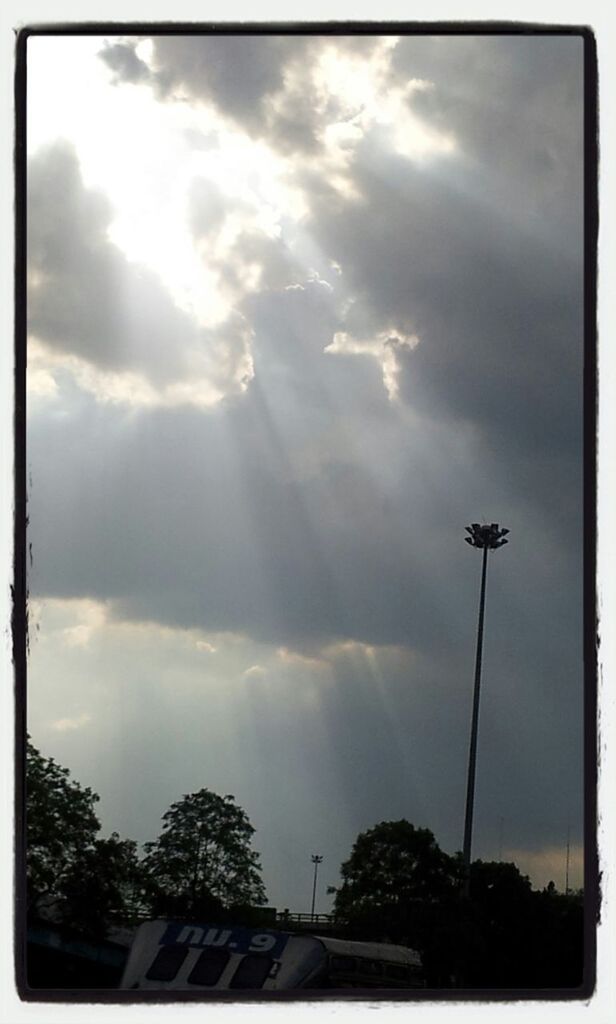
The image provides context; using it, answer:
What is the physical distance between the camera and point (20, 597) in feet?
3.73

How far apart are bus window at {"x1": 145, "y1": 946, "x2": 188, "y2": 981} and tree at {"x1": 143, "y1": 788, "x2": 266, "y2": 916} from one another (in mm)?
4707

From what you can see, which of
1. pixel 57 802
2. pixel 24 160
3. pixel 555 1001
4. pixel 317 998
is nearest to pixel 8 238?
pixel 24 160

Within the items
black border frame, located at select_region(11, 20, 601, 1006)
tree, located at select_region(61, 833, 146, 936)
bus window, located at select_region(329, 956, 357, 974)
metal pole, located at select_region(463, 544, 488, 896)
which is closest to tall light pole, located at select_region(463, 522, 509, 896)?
metal pole, located at select_region(463, 544, 488, 896)

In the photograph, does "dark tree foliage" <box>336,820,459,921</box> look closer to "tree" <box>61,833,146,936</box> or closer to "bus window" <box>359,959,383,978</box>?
"tree" <box>61,833,146,936</box>

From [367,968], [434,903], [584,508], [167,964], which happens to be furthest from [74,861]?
[584,508]

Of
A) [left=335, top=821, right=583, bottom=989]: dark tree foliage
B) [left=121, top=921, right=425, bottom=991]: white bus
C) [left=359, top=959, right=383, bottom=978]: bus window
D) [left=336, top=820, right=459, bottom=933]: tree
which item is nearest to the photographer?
[left=121, top=921, right=425, bottom=991]: white bus

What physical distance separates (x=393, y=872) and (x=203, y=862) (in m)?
1.48

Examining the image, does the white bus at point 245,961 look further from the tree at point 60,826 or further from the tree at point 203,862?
the tree at point 203,862

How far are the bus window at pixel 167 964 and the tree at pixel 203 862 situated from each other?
15.4ft

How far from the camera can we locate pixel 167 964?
2344 millimetres

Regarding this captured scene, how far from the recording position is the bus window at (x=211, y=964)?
234 centimetres

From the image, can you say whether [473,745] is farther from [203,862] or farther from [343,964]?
[343,964]

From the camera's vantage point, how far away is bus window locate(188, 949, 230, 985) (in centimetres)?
234

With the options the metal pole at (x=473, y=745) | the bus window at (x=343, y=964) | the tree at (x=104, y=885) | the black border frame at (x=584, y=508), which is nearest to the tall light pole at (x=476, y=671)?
the metal pole at (x=473, y=745)
